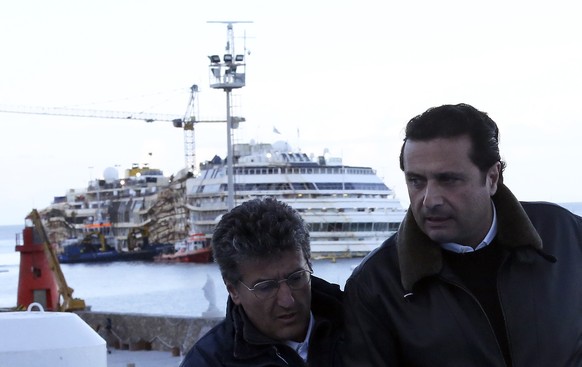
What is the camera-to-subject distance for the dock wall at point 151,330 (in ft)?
36.9

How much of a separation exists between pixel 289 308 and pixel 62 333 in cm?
80

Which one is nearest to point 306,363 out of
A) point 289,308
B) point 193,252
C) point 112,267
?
point 289,308

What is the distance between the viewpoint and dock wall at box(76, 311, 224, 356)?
1124cm

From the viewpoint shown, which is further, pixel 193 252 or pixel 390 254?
pixel 193 252

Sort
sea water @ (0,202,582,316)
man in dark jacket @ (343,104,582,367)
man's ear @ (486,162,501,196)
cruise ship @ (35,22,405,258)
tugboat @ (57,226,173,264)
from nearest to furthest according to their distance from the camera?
man in dark jacket @ (343,104,582,367) → man's ear @ (486,162,501,196) → sea water @ (0,202,582,316) → cruise ship @ (35,22,405,258) → tugboat @ (57,226,173,264)

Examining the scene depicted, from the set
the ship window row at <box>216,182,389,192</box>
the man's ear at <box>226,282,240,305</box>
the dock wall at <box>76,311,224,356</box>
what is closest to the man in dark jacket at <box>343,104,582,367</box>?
the man's ear at <box>226,282,240,305</box>

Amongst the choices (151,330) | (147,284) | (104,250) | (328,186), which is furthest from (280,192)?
(151,330)

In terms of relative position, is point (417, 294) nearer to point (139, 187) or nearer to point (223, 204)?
point (223, 204)

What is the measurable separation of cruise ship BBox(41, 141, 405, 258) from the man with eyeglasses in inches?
1502

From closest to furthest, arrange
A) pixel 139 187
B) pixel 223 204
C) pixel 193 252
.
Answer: pixel 223 204 < pixel 193 252 < pixel 139 187

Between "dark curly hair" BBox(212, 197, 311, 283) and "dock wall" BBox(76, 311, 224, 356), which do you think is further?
"dock wall" BBox(76, 311, 224, 356)

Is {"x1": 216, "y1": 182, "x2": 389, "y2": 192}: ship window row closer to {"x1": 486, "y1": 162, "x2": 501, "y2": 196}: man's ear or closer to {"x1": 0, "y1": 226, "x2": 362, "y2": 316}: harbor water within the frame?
{"x1": 0, "y1": 226, "x2": 362, "y2": 316}: harbor water

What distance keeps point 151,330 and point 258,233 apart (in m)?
9.35

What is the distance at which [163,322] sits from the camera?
11.7 meters
